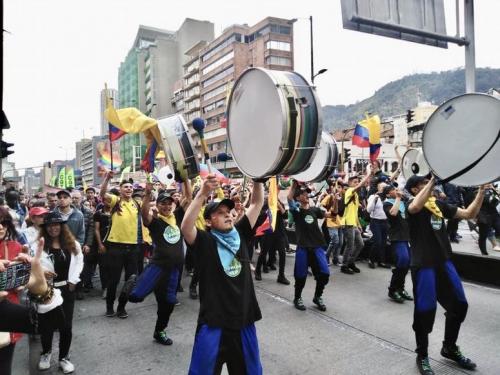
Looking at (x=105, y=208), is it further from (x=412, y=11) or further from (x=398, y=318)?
(x=412, y=11)

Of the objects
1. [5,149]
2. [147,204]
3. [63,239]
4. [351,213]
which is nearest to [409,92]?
[351,213]

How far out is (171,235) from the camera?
15.8 feet

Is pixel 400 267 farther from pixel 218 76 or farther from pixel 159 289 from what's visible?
pixel 218 76

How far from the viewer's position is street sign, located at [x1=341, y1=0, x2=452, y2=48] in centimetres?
499

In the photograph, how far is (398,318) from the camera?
5.29 m

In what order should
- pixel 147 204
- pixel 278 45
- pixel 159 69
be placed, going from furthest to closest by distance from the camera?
pixel 159 69 → pixel 278 45 → pixel 147 204

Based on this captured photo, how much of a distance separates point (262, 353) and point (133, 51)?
9761 centimetres

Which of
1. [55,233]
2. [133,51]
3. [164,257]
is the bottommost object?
[164,257]

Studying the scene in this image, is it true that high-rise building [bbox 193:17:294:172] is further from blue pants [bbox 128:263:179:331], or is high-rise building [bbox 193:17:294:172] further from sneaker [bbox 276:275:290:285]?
blue pants [bbox 128:263:179:331]

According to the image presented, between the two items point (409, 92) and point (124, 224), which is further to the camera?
point (409, 92)

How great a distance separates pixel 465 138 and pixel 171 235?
10.9ft

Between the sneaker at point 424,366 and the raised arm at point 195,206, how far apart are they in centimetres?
257

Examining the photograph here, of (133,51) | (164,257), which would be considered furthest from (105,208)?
(133,51)

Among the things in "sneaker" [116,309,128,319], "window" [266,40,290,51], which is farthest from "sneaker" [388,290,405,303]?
"window" [266,40,290,51]
